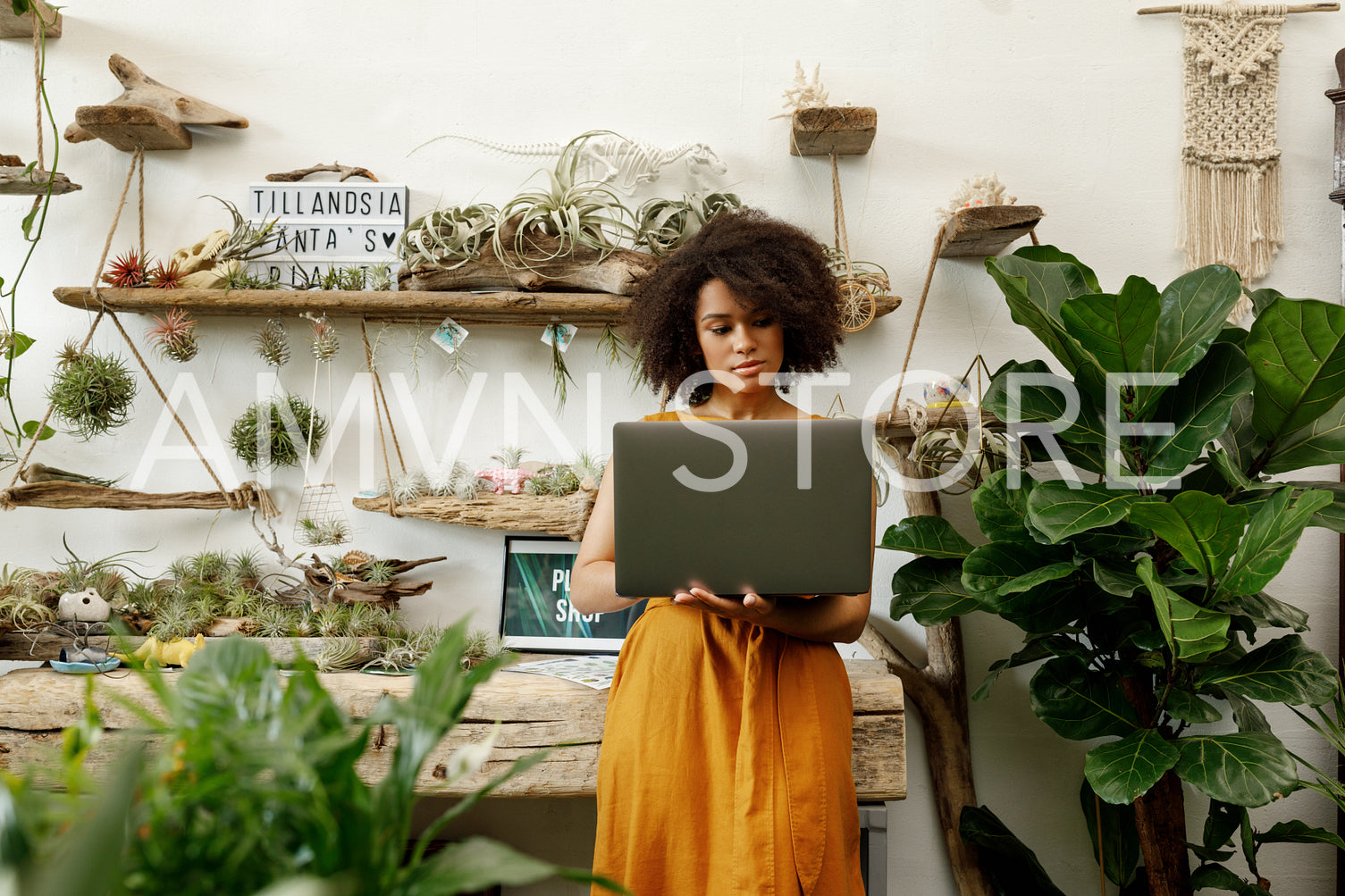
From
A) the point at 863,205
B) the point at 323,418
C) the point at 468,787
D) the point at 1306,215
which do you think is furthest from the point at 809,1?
the point at 468,787

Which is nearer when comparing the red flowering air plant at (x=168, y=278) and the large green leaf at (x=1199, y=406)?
the large green leaf at (x=1199, y=406)

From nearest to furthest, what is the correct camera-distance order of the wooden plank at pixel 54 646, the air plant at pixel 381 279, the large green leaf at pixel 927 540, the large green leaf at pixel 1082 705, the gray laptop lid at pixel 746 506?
the gray laptop lid at pixel 746 506 → the large green leaf at pixel 1082 705 → the large green leaf at pixel 927 540 → the wooden plank at pixel 54 646 → the air plant at pixel 381 279

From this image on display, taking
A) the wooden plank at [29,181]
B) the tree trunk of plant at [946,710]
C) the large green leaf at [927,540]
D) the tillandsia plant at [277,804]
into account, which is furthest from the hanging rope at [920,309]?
the wooden plank at [29,181]

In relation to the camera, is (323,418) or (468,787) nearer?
(468,787)

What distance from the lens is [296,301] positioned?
6.70 ft

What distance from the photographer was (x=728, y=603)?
46.9 inches

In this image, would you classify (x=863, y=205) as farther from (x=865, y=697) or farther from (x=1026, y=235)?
(x=865, y=697)

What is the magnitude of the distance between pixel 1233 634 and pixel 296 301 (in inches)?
83.4

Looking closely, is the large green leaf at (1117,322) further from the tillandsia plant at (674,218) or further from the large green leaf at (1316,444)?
the tillandsia plant at (674,218)

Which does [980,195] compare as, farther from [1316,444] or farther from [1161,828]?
[1161,828]

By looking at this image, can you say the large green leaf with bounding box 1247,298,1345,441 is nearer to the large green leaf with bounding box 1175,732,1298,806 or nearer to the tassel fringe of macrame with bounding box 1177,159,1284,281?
the large green leaf with bounding box 1175,732,1298,806

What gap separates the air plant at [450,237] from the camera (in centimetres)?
205

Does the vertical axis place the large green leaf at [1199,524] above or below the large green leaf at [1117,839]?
above

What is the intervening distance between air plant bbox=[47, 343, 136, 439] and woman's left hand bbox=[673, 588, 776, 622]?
163 centimetres
